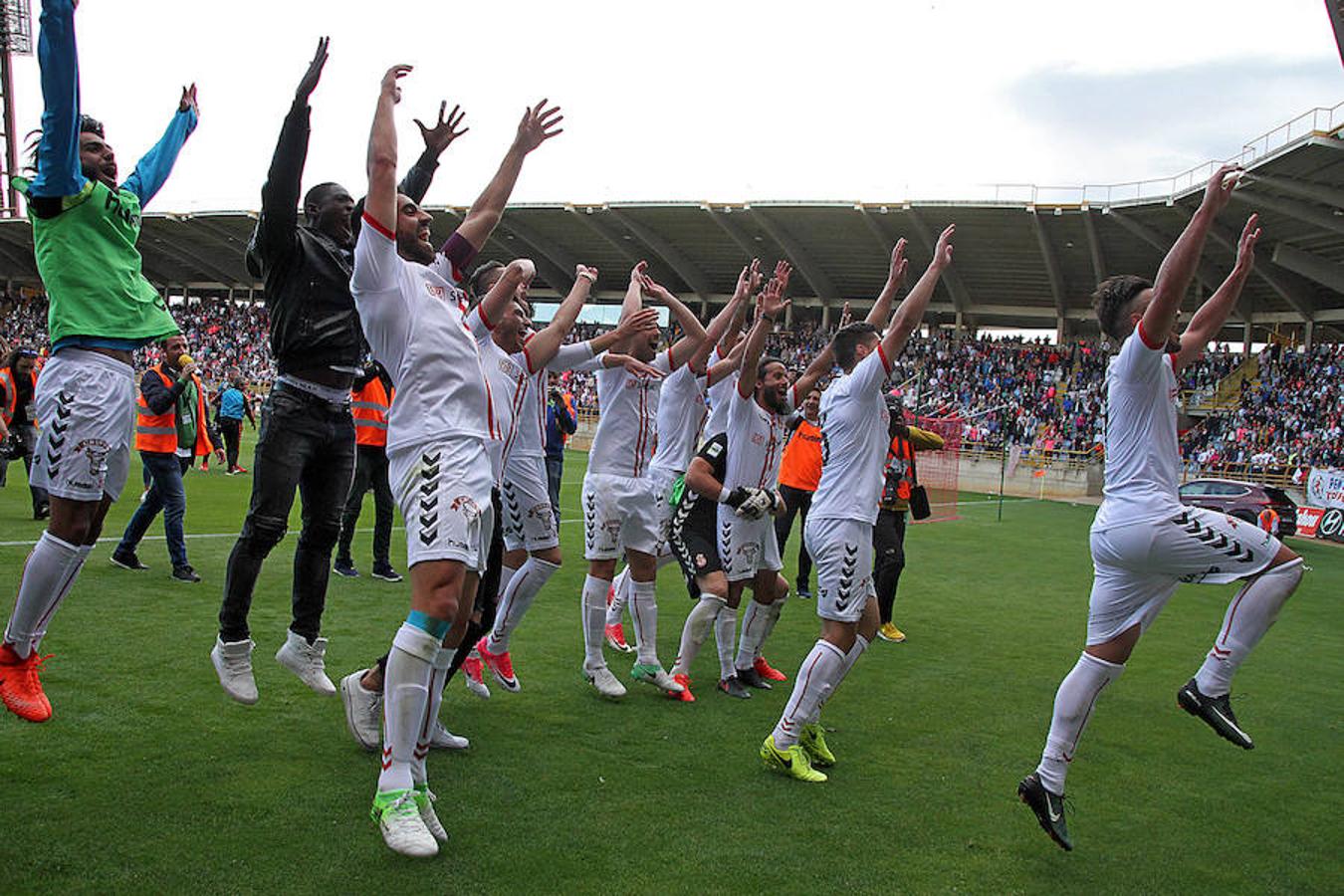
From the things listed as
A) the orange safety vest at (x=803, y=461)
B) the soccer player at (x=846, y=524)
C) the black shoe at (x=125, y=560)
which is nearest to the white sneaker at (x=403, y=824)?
the soccer player at (x=846, y=524)

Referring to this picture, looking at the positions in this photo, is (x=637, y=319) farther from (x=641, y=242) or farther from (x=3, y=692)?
(x=641, y=242)

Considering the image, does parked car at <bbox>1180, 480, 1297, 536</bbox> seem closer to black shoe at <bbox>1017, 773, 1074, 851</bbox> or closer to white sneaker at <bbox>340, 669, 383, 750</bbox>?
black shoe at <bbox>1017, 773, 1074, 851</bbox>

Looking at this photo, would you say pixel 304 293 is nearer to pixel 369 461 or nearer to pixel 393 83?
pixel 393 83

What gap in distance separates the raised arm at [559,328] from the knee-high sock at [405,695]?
1.78m

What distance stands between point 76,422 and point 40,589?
2.28ft

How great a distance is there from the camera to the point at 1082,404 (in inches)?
1405

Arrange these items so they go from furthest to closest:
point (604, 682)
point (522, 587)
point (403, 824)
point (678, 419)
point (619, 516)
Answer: point (678, 419) → point (619, 516) → point (522, 587) → point (604, 682) → point (403, 824)

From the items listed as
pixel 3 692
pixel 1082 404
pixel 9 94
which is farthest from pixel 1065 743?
pixel 9 94

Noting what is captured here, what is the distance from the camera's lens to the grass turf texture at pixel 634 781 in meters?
3.38

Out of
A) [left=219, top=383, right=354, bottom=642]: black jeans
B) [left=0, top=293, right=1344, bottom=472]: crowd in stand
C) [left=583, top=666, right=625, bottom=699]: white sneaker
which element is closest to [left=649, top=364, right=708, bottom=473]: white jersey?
[left=583, top=666, right=625, bottom=699]: white sneaker

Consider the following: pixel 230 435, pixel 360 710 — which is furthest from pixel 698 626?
pixel 230 435

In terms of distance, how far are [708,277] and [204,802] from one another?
4518 cm

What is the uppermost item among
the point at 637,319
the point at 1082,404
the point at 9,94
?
the point at 9,94

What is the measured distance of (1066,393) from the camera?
38.4 meters
